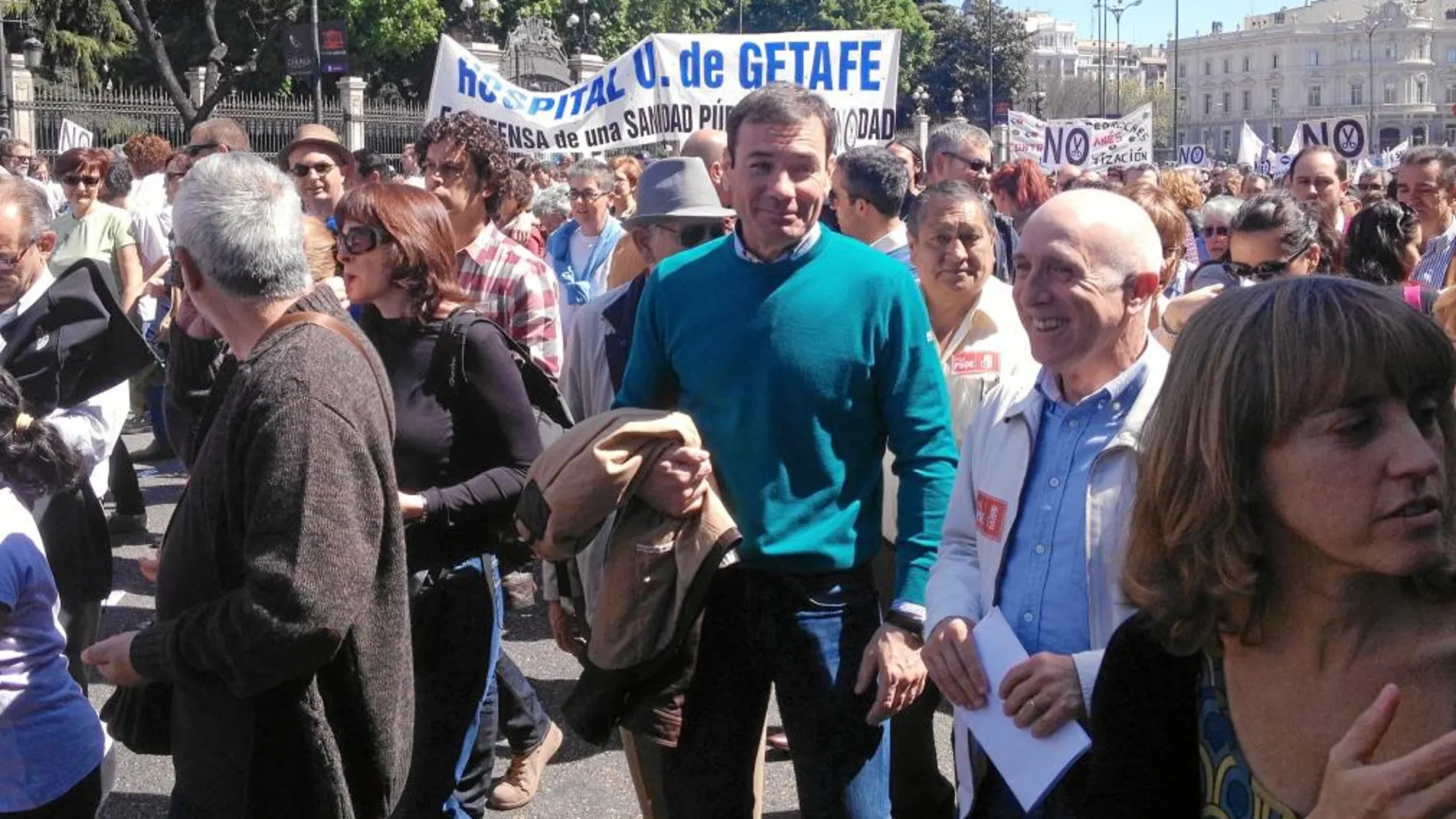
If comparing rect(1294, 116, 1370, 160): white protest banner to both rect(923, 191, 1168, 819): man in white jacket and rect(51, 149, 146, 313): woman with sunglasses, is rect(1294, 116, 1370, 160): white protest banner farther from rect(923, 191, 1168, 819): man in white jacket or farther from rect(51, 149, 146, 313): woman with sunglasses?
rect(923, 191, 1168, 819): man in white jacket

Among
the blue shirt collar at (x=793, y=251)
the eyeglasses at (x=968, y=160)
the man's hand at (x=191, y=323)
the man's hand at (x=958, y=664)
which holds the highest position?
the eyeglasses at (x=968, y=160)

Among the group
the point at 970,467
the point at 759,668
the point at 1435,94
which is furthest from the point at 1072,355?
the point at 1435,94

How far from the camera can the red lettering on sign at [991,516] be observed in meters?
2.71

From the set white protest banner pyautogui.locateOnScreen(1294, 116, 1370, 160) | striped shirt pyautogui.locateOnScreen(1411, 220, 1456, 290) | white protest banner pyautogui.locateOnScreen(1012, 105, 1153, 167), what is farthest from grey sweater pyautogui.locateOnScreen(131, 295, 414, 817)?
white protest banner pyautogui.locateOnScreen(1012, 105, 1153, 167)

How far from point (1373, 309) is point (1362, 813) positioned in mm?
560

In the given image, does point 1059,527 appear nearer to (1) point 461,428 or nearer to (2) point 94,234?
(1) point 461,428

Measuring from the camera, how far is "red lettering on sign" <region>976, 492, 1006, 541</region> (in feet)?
8.89

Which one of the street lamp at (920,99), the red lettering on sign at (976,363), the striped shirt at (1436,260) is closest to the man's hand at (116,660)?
→ the red lettering on sign at (976,363)

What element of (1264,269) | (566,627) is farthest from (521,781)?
(1264,269)

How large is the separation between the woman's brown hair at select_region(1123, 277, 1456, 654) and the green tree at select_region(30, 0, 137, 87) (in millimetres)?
42569

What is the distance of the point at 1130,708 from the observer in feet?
6.12

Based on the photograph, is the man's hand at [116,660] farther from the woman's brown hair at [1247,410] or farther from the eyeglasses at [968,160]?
the eyeglasses at [968,160]

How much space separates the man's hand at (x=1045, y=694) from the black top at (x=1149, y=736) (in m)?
0.51

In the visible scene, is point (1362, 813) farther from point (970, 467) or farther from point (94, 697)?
point (94, 697)
